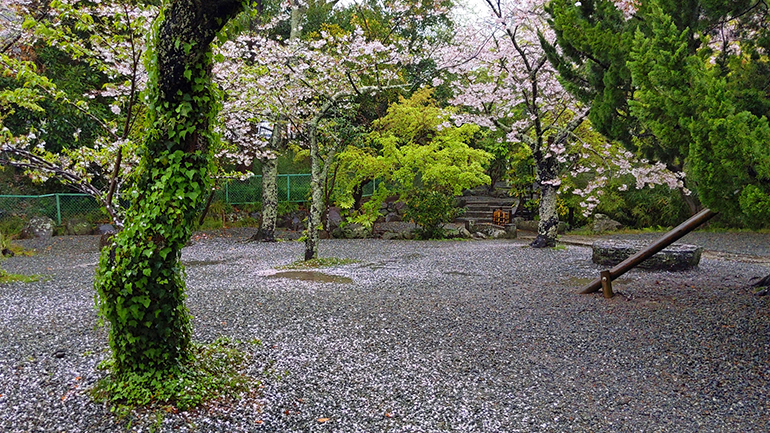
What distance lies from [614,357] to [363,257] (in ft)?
18.9

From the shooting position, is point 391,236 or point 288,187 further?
point 288,187

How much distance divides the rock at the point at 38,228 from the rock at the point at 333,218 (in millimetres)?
6243

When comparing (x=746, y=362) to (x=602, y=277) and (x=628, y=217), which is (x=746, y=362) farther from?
(x=628, y=217)

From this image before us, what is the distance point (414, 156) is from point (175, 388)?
8.90 metres

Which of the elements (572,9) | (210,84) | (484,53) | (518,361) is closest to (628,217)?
(484,53)

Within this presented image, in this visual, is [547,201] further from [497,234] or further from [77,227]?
[77,227]

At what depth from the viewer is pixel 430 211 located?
1199 cm

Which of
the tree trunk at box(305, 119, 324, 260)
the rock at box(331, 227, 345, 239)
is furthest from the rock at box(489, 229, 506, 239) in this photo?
the tree trunk at box(305, 119, 324, 260)

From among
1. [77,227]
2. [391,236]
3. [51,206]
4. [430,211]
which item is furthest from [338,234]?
Result: [51,206]

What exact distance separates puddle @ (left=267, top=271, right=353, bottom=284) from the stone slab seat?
404cm

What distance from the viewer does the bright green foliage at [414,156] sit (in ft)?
37.0

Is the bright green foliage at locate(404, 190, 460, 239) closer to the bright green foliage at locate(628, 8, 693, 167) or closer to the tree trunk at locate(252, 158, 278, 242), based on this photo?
the tree trunk at locate(252, 158, 278, 242)

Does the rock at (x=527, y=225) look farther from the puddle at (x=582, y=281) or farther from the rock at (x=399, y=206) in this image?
the puddle at (x=582, y=281)

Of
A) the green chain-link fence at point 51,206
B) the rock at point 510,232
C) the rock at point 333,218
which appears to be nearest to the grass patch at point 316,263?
the rock at point 333,218
